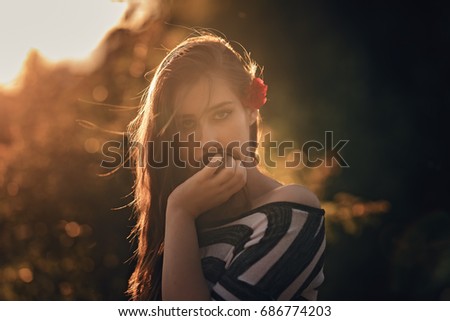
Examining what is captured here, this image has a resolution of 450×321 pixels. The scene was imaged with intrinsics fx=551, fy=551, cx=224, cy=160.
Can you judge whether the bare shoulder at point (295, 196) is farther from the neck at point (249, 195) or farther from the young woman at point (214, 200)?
the neck at point (249, 195)

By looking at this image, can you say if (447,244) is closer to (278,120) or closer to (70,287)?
(278,120)

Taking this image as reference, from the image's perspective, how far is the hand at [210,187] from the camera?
120 inches

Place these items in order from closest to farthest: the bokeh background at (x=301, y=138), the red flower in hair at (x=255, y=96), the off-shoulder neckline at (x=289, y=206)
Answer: the off-shoulder neckline at (x=289, y=206), the red flower in hair at (x=255, y=96), the bokeh background at (x=301, y=138)

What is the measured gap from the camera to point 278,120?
7441mm

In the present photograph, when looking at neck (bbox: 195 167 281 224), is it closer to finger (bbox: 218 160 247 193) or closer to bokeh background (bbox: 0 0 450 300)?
finger (bbox: 218 160 247 193)

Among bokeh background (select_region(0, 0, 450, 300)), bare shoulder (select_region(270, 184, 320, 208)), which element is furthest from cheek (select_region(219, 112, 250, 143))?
bokeh background (select_region(0, 0, 450, 300))

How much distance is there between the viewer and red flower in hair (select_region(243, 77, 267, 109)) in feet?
11.4

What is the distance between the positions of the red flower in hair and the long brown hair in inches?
1.8

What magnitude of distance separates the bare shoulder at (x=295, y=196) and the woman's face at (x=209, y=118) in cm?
39

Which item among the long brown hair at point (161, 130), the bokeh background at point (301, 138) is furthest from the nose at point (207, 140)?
the bokeh background at point (301, 138)

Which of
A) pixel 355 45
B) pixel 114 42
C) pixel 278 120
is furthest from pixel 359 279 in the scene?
pixel 114 42

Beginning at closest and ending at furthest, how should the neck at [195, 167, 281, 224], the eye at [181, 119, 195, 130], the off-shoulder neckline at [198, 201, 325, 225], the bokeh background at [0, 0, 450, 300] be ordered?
the off-shoulder neckline at [198, 201, 325, 225] → the neck at [195, 167, 281, 224] → the eye at [181, 119, 195, 130] → the bokeh background at [0, 0, 450, 300]

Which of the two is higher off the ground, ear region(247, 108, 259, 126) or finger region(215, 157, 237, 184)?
ear region(247, 108, 259, 126)

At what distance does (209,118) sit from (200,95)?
0.48 feet
